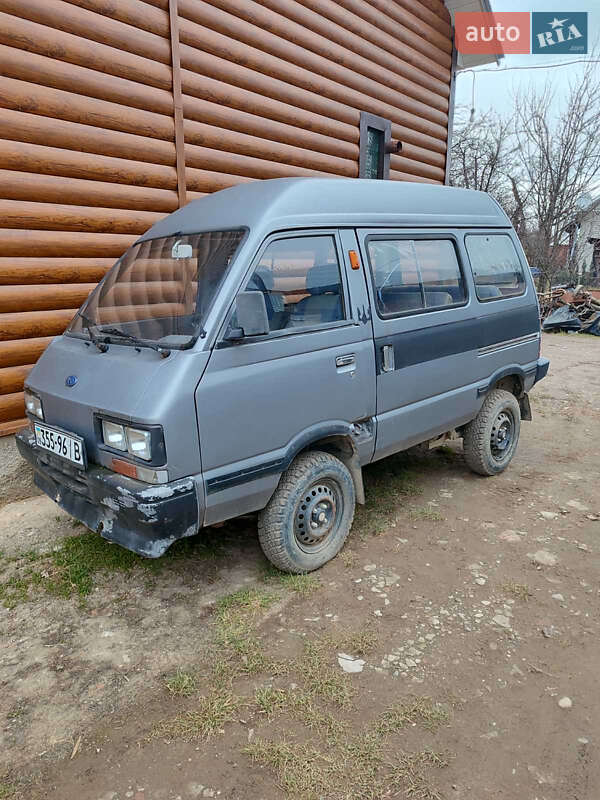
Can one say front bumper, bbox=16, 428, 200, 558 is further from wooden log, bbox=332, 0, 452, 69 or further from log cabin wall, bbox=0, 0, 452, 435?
wooden log, bbox=332, 0, 452, 69

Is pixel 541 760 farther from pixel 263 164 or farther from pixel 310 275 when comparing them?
pixel 263 164

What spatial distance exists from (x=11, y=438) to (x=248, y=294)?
2838mm

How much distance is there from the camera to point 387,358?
351 centimetres

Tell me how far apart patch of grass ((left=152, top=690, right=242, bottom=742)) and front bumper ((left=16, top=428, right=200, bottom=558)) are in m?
0.69

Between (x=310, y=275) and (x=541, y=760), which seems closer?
(x=541, y=760)

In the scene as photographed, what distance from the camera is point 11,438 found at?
14.3 feet

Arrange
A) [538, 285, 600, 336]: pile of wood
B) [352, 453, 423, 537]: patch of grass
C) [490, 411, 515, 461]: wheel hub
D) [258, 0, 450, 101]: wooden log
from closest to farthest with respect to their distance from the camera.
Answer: [352, 453, 423, 537]: patch of grass → [490, 411, 515, 461]: wheel hub → [258, 0, 450, 101]: wooden log → [538, 285, 600, 336]: pile of wood

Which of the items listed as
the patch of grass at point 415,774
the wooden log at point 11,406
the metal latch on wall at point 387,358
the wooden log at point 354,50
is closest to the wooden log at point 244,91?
the wooden log at point 354,50

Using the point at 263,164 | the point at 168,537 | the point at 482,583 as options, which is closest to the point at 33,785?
the point at 168,537

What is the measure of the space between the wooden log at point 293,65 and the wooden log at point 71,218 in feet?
6.21

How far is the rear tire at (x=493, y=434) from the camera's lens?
4.55 m

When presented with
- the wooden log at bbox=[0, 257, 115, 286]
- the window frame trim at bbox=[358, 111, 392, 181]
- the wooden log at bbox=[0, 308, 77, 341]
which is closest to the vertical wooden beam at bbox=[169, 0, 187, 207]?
the wooden log at bbox=[0, 257, 115, 286]

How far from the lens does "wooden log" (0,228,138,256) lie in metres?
4.25

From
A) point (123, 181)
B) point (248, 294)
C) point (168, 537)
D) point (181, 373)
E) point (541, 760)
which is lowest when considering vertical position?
point (541, 760)
